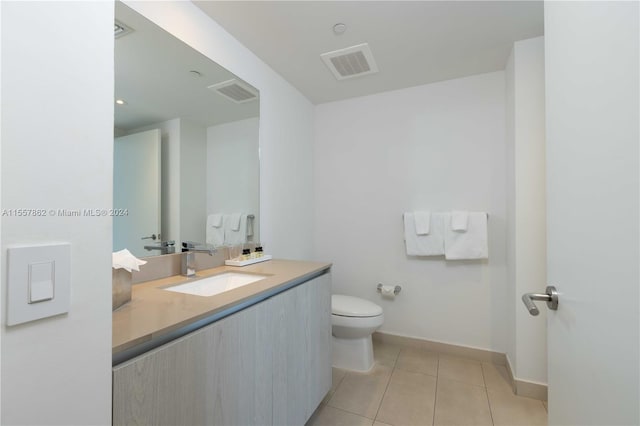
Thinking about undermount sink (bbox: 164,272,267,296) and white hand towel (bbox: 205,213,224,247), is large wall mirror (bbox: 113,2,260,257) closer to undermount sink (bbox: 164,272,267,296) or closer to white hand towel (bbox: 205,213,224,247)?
white hand towel (bbox: 205,213,224,247)

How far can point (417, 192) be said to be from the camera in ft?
7.61

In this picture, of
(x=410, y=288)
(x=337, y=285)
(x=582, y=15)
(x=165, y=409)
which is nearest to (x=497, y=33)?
(x=582, y=15)

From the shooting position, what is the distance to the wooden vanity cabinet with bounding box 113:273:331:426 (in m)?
0.67

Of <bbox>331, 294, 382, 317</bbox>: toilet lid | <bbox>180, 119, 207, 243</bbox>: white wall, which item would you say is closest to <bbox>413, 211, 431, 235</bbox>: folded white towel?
<bbox>331, 294, 382, 317</bbox>: toilet lid

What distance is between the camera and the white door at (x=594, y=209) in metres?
0.43

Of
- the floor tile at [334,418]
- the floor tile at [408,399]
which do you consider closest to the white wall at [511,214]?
the floor tile at [408,399]

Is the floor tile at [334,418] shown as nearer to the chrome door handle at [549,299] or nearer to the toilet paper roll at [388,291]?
the toilet paper roll at [388,291]

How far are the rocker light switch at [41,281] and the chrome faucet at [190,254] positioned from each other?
38.5 inches

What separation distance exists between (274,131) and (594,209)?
191 cm

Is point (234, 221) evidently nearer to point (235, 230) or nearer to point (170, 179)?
point (235, 230)

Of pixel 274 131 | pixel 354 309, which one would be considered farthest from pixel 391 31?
pixel 354 309

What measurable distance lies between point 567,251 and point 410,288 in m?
1.77

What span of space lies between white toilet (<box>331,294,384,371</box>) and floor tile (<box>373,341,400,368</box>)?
0.14m

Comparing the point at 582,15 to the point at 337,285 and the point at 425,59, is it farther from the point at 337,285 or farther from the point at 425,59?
the point at 337,285
